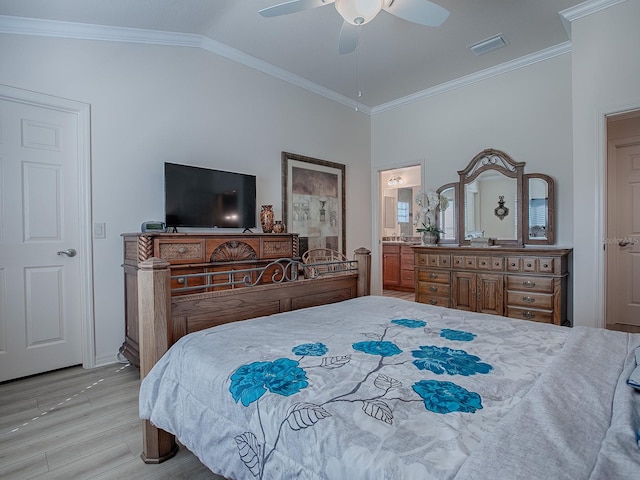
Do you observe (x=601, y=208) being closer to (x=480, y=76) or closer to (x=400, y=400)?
(x=480, y=76)

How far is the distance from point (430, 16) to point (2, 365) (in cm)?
387

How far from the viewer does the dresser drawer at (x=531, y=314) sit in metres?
3.21

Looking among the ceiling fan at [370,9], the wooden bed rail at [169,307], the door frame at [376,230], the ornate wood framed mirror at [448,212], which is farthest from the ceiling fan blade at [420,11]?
the door frame at [376,230]

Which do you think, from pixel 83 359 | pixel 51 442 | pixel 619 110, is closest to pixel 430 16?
pixel 619 110

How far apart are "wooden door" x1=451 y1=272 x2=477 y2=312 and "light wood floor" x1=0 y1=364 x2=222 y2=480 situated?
120 inches

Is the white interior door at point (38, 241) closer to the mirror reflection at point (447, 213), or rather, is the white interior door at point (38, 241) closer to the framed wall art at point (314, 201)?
the framed wall art at point (314, 201)

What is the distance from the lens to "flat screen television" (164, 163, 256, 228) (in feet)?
9.65

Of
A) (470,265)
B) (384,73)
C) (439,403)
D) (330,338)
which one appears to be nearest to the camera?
(439,403)

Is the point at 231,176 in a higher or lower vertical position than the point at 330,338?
higher

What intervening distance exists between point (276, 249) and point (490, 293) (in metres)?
2.27

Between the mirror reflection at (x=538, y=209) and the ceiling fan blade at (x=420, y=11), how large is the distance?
7.59ft

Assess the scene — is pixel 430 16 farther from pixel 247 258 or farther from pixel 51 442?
pixel 51 442

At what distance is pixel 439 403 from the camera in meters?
0.88

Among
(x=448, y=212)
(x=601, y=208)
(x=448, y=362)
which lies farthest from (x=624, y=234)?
(x=448, y=362)
